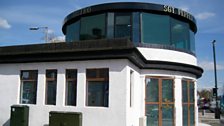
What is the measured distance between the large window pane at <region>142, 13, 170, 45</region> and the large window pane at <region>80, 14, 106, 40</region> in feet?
7.50

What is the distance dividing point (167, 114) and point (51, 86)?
20.4 ft

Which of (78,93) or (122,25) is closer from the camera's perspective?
(78,93)

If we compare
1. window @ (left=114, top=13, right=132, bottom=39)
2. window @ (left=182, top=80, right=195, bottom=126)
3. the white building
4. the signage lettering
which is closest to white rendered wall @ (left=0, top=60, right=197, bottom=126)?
the white building

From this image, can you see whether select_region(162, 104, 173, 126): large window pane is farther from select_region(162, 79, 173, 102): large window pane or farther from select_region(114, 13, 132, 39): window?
select_region(114, 13, 132, 39): window

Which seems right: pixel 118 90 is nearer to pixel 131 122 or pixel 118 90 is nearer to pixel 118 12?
pixel 131 122

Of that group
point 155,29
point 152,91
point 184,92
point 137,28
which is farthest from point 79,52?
point 184,92

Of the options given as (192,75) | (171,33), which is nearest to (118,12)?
(171,33)

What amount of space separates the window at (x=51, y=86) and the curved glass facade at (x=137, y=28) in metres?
3.97

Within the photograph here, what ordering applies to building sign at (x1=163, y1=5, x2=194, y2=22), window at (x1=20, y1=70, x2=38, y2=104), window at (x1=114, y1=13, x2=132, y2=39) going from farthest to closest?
building sign at (x1=163, y1=5, x2=194, y2=22) < window at (x1=114, y1=13, x2=132, y2=39) < window at (x1=20, y1=70, x2=38, y2=104)

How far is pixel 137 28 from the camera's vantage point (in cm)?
1590

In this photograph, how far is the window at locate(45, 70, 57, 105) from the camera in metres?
13.3

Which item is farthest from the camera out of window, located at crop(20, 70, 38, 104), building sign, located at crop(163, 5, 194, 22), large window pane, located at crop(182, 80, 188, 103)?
building sign, located at crop(163, 5, 194, 22)

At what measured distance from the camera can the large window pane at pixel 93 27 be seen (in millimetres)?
16250

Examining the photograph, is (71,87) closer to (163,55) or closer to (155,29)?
(163,55)
